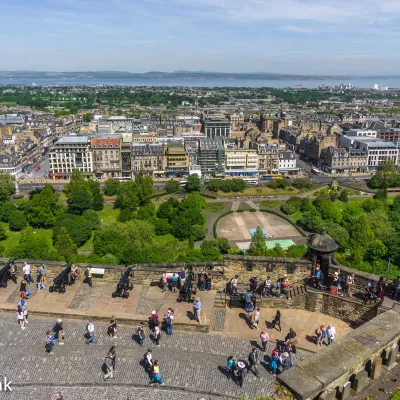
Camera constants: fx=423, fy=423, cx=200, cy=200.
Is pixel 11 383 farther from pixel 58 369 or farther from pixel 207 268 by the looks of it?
pixel 207 268

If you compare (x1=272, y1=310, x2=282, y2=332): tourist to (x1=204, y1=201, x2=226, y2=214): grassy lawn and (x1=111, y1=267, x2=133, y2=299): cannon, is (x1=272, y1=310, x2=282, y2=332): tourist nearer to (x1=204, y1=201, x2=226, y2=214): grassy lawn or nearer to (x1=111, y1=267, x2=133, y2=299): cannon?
(x1=111, y1=267, x2=133, y2=299): cannon

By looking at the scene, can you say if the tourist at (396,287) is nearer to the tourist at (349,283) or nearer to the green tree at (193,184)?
the tourist at (349,283)

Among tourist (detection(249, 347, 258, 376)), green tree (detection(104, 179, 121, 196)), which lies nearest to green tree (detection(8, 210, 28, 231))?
green tree (detection(104, 179, 121, 196))

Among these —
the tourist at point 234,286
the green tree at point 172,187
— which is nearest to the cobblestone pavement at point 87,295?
the tourist at point 234,286

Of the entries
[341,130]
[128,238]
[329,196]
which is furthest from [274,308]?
[341,130]

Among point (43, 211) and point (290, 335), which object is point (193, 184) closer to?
point (43, 211)

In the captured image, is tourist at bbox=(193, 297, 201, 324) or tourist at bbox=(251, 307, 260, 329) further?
tourist at bbox=(193, 297, 201, 324)

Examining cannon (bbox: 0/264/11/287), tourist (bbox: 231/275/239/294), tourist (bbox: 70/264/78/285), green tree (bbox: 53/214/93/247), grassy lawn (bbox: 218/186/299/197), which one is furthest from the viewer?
grassy lawn (bbox: 218/186/299/197)
